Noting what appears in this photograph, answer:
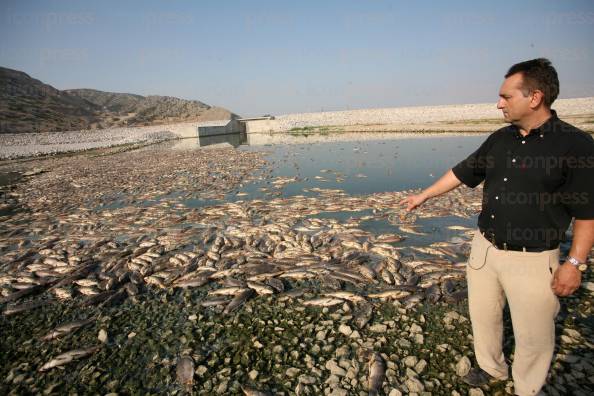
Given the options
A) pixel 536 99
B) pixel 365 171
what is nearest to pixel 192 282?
pixel 536 99

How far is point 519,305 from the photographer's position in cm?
324

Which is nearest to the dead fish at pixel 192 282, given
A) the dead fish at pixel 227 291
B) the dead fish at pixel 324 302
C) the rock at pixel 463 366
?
the dead fish at pixel 227 291

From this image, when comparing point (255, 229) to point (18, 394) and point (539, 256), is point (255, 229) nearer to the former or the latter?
point (18, 394)

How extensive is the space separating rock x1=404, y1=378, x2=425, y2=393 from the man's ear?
352 centimetres

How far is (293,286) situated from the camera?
675cm

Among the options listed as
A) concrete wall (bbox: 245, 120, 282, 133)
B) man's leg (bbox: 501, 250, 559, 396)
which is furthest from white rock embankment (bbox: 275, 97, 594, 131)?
man's leg (bbox: 501, 250, 559, 396)

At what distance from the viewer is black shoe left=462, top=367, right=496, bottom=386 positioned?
13.1 ft

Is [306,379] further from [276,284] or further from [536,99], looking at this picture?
[536,99]

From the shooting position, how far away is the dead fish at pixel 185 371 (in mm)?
4293

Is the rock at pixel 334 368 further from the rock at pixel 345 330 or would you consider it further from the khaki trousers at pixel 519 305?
the khaki trousers at pixel 519 305

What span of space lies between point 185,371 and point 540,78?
549cm

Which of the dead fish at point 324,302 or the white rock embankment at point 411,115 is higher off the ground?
the white rock embankment at point 411,115

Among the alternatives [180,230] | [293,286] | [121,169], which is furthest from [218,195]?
[121,169]

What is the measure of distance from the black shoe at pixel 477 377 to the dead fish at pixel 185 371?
3667 mm
